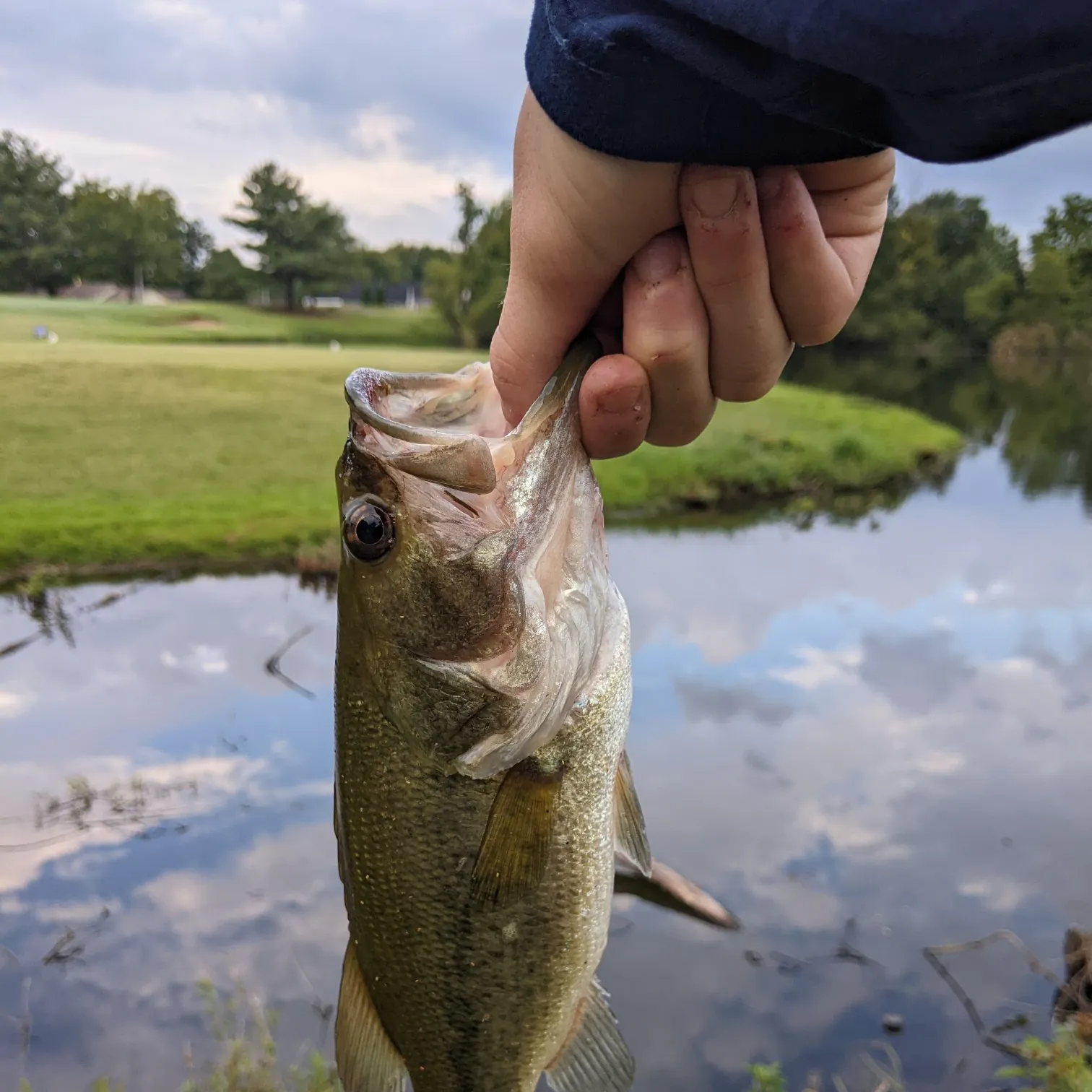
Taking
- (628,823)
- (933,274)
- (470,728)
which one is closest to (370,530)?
(470,728)

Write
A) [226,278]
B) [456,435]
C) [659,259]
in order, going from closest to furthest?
1. [659,259]
2. [456,435]
3. [226,278]

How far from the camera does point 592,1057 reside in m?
1.99

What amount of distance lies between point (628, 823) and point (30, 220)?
2318cm

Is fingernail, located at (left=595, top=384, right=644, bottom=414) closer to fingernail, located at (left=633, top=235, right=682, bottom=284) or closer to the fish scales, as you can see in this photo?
the fish scales

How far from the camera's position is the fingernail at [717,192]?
1.19 metres

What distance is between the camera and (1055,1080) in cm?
367

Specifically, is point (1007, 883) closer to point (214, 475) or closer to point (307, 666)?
point (307, 666)

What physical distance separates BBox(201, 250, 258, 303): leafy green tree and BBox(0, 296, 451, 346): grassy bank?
0.88 m

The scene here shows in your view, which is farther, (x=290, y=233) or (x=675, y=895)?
(x=290, y=233)

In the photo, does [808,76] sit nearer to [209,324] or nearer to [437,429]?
[437,429]

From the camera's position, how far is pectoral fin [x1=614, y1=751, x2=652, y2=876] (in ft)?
6.32

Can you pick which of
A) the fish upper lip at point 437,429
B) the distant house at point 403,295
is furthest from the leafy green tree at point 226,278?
the fish upper lip at point 437,429

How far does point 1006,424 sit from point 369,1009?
32190 millimetres

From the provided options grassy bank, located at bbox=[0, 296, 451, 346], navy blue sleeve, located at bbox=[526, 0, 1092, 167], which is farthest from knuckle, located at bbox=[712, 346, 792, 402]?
grassy bank, located at bbox=[0, 296, 451, 346]
